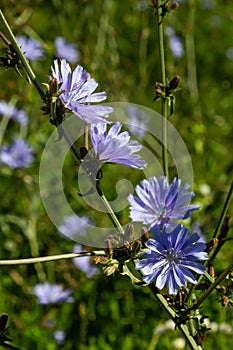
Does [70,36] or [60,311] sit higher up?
[70,36]

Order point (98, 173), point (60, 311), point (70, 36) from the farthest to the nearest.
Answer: point (70, 36) → point (60, 311) → point (98, 173)

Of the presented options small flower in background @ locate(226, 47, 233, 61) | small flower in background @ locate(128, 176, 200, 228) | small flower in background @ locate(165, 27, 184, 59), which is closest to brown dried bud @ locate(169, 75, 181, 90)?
small flower in background @ locate(128, 176, 200, 228)

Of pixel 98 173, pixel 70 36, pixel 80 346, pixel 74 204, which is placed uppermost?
pixel 70 36

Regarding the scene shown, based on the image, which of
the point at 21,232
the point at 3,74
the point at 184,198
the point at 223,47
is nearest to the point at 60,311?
the point at 21,232

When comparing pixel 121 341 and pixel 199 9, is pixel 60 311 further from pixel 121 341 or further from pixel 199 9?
pixel 199 9

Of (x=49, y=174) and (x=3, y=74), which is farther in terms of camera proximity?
(x=3, y=74)

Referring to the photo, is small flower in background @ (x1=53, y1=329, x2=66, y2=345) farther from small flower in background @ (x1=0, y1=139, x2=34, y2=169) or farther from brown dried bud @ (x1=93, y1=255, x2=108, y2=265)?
brown dried bud @ (x1=93, y1=255, x2=108, y2=265)

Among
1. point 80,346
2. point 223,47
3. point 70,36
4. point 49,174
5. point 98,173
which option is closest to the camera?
point 98,173
